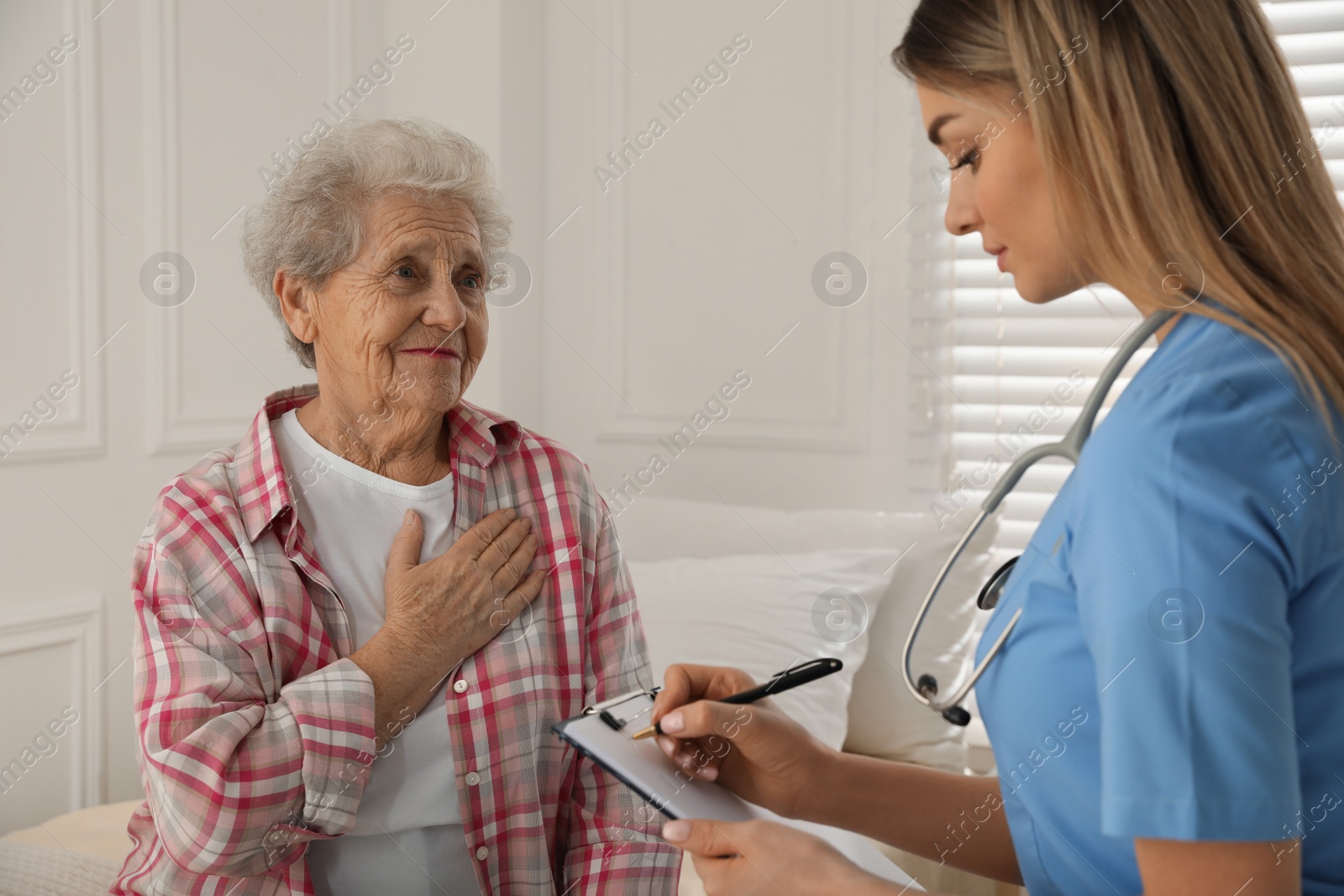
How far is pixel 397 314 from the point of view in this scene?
55.5 inches

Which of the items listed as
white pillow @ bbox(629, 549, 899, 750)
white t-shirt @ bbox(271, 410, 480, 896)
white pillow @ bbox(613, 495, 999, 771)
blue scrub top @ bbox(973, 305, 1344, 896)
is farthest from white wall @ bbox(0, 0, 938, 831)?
blue scrub top @ bbox(973, 305, 1344, 896)

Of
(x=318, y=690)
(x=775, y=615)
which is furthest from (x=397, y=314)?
(x=775, y=615)

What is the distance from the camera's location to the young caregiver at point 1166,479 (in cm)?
68

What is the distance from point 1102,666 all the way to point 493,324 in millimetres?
2355

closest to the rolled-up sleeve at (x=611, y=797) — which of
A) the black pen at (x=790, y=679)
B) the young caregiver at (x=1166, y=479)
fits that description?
the black pen at (x=790, y=679)

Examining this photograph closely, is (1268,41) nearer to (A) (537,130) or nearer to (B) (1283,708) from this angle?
(B) (1283,708)

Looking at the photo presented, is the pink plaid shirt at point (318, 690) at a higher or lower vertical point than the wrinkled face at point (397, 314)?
lower

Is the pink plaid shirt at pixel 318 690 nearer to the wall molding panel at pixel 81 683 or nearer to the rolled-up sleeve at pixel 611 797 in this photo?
the rolled-up sleeve at pixel 611 797

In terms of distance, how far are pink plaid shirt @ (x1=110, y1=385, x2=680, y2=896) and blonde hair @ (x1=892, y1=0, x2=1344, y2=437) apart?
894mm

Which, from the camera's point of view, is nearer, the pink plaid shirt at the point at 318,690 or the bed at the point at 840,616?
the pink plaid shirt at the point at 318,690

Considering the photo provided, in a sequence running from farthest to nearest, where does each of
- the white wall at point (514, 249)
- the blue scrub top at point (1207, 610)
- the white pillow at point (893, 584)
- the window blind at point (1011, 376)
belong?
the window blind at point (1011, 376) < the white pillow at point (893, 584) < the white wall at point (514, 249) < the blue scrub top at point (1207, 610)

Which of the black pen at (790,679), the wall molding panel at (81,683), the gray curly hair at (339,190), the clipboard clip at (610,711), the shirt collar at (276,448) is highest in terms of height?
the gray curly hair at (339,190)

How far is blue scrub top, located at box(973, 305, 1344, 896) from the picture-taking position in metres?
0.67

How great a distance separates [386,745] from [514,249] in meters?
1.90
